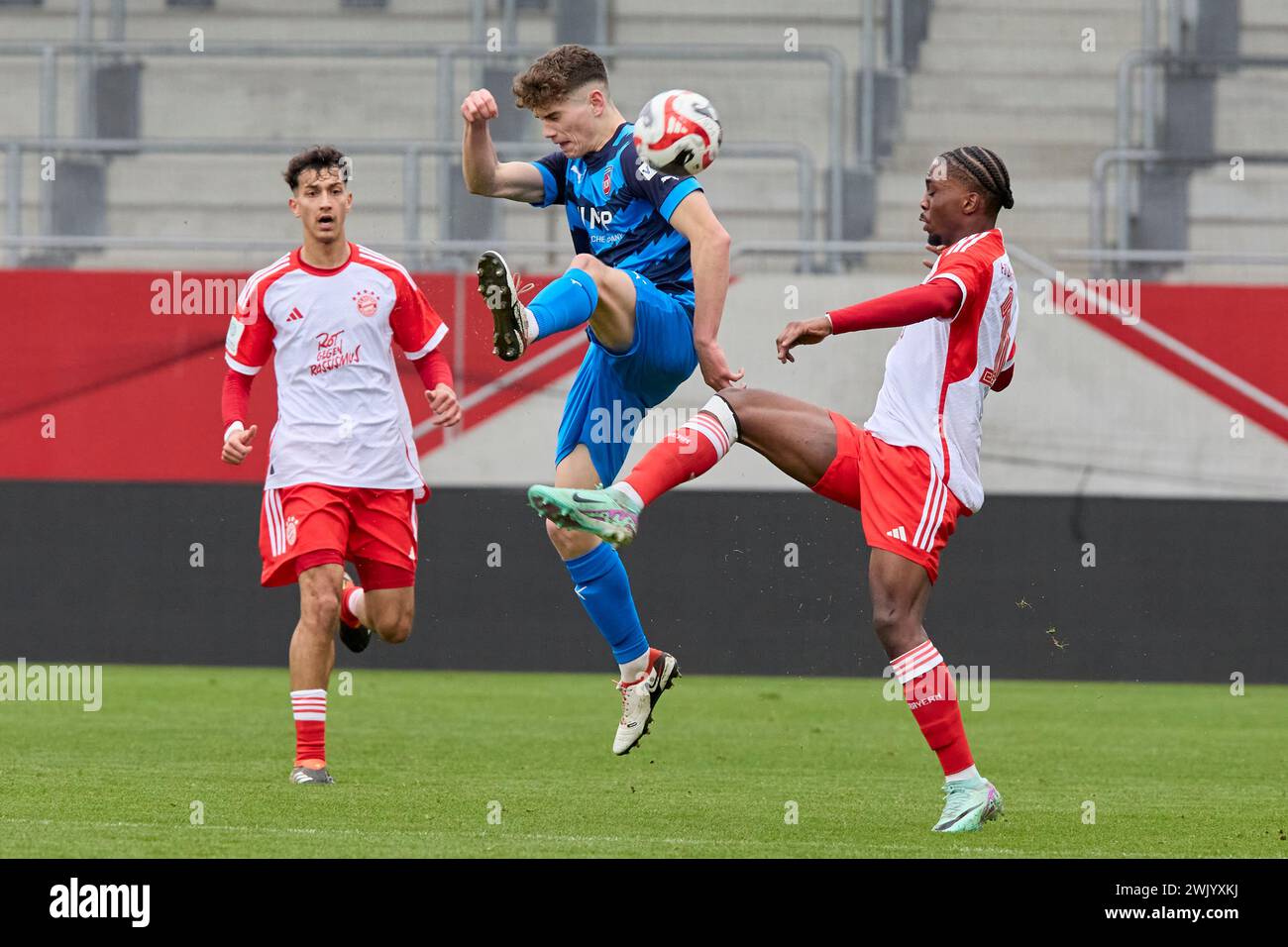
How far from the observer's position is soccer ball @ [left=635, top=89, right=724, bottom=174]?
6.09 metres

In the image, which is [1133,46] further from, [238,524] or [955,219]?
[955,219]

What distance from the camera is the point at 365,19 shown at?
50.8 feet

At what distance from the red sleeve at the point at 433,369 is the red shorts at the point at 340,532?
15.6 inches

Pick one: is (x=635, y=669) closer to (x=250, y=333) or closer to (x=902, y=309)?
(x=250, y=333)

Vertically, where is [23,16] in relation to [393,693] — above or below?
above

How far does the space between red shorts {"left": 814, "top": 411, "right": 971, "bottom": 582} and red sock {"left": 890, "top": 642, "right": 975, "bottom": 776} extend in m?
0.25

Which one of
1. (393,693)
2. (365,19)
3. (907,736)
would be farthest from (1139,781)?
(365,19)

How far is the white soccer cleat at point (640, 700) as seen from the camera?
6.88m

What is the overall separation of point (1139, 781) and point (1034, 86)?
8921mm

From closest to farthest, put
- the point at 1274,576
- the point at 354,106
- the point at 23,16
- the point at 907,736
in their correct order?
the point at 907,736 < the point at 1274,576 < the point at 354,106 < the point at 23,16

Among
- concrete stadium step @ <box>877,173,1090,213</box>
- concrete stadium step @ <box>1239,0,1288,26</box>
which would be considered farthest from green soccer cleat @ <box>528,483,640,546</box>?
concrete stadium step @ <box>1239,0,1288,26</box>

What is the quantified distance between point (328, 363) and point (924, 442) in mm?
2130

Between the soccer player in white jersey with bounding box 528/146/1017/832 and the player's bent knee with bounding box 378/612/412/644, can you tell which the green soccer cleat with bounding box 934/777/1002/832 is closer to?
the soccer player in white jersey with bounding box 528/146/1017/832
